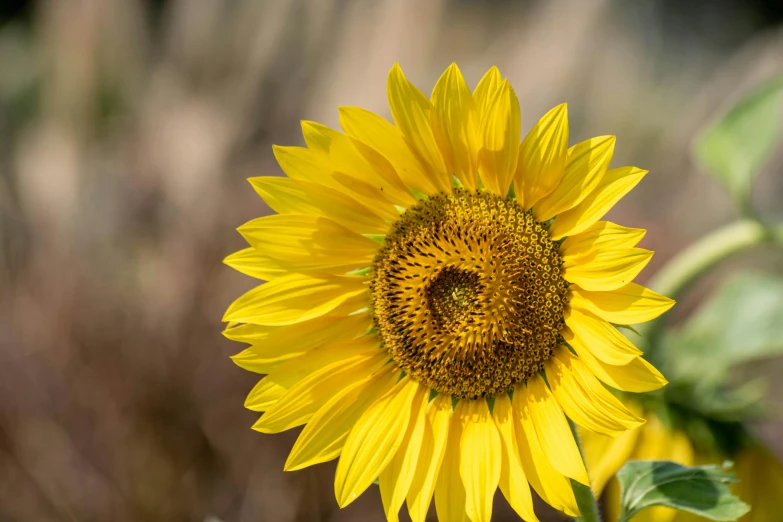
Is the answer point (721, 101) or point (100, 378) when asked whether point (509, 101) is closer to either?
point (100, 378)

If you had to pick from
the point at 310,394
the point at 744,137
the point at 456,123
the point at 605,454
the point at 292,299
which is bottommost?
the point at 605,454

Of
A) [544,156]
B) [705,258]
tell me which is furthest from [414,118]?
[705,258]

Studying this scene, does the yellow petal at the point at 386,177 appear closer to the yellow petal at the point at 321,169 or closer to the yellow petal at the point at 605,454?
the yellow petal at the point at 321,169

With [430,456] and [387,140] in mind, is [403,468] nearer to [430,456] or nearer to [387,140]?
[430,456]

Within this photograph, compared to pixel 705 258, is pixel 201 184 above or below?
above

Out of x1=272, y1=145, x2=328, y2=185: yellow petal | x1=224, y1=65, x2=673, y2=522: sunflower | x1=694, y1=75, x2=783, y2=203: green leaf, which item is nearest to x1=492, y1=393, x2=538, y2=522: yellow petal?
x1=224, y1=65, x2=673, y2=522: sunflower

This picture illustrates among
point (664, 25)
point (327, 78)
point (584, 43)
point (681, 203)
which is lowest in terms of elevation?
point (681, 203)

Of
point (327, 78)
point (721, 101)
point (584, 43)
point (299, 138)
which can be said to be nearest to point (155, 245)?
point (299, 138)

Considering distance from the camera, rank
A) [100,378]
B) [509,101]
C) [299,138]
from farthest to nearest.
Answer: [299,138], [100,378], [509,101]
